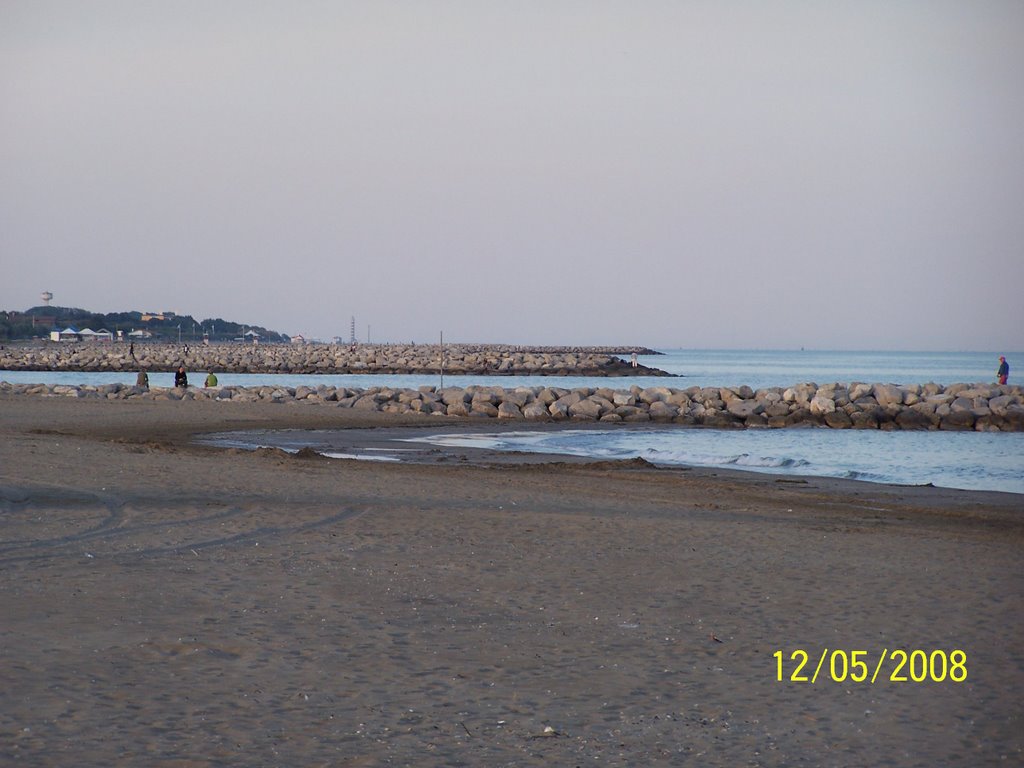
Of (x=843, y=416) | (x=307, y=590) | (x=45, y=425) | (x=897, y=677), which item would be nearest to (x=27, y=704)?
(x=307, y=590)

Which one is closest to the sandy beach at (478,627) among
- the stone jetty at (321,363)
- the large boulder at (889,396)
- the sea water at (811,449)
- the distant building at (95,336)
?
the sea water at (811,449)

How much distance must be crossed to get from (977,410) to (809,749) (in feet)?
92.7

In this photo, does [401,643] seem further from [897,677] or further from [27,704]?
[897,677]

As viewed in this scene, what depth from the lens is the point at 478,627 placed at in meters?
6.21

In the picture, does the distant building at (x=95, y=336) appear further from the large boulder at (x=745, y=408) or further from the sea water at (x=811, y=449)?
the sea water at (x=811, y=449)

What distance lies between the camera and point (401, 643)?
579 centimetres

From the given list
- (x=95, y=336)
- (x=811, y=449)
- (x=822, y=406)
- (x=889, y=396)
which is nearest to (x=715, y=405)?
(x=822, y=406)

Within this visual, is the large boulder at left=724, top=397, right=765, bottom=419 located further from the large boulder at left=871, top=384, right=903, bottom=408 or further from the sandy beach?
the sandy beach

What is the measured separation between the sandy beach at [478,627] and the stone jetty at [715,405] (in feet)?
58.3

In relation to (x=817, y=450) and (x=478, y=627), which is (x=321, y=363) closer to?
(x=817, y=450)

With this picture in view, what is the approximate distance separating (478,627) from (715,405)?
1014 inches

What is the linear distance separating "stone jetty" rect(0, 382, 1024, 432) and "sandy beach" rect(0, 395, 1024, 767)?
1777 cm

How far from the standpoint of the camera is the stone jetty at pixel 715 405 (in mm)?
29922

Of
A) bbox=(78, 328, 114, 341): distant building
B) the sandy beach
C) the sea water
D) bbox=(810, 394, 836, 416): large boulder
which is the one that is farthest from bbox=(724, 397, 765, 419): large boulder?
bbox=(78, 328, 114, 341): distant building
